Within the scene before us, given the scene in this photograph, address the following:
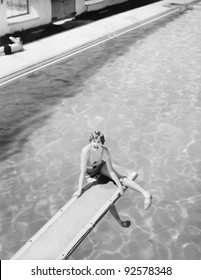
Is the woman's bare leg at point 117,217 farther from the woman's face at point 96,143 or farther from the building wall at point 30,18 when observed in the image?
the building wall at point 30,18

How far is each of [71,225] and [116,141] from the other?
4.31m

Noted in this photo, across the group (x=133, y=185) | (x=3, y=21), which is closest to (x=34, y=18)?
(x=3, y=21)

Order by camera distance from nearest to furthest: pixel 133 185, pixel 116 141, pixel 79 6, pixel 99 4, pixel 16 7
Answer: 1. pixel 133 185
2. pixel 116 141
3. pixel 79 6
4. pixel 16 7
5. pixel 99 4

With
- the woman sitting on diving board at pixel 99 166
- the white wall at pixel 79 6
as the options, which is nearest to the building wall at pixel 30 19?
the white wall at pixel 79 6

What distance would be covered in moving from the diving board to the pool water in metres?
0.65

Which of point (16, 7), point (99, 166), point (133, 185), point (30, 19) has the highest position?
point (16, 7)

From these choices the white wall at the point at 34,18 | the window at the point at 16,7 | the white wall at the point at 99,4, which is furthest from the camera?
the white wall at the point at 99,4

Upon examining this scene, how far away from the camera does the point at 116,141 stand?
996cm

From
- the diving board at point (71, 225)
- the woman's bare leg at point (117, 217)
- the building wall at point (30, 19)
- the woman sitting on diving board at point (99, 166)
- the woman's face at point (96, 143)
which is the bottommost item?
the woman's bare leg at point (117, 217)

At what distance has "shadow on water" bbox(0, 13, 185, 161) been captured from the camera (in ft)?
33.6

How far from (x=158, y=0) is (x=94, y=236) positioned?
27.3 metres

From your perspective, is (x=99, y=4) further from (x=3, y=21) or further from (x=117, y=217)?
(x=117, y=217)

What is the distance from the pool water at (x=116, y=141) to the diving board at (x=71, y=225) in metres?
0.65

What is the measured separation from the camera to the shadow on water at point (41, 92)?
403 inches
